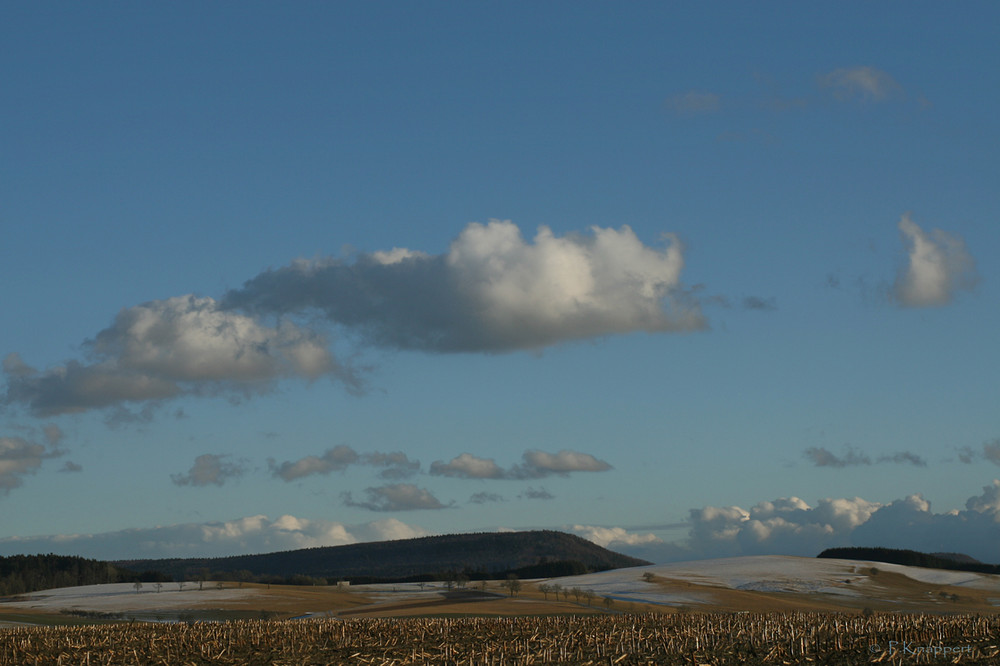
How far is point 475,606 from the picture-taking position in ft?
335

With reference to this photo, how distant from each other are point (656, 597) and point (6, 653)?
9299 cm

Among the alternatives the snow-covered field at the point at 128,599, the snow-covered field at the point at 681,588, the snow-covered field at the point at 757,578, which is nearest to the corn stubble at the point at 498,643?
the snow-covered field at the point at 681,588

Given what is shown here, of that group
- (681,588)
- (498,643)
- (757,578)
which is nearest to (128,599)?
(681,588)

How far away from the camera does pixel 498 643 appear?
46.9 metres

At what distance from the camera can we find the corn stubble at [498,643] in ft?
126

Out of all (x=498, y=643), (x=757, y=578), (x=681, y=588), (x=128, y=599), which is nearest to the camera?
(x=498, y=643)

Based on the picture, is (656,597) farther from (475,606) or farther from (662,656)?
(662,656)

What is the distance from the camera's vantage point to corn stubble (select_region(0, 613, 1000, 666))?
38375 millimetres

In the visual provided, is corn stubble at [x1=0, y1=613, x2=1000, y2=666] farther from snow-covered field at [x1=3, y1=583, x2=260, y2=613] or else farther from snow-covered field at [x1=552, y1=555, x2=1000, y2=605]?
snow-covered field at [x1=552, y1=555, x2=1000, y2=605]

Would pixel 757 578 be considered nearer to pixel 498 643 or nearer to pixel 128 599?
pixel 128 599

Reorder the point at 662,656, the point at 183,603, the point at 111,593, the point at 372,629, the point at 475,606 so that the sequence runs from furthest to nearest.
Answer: the point at 111,593 < the point at 183,603 < the point at 475,606 < the point at 372,629 < the point at 662,656

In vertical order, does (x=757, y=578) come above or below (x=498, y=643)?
below

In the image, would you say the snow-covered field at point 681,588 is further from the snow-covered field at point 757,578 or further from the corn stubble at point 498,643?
the corn stubble at point 498,643

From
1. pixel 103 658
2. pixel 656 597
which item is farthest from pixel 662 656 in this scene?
pixel 656 597
